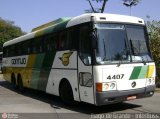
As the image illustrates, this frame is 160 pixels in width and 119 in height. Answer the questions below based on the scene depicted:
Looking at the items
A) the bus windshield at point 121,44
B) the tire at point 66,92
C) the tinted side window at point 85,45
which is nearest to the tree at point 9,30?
the tire at point 66,92

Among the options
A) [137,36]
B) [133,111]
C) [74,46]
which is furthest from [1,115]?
[137,36]

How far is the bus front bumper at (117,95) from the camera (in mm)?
10469

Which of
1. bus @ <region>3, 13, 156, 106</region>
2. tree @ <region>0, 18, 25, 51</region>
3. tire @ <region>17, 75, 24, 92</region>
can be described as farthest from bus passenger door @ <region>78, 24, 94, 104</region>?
tree @ <region>0, 18, 25, 51</region>

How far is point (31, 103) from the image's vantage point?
46.5 ft

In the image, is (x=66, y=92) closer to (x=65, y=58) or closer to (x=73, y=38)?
(x=65, y=58)

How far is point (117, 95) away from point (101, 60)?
3.94 feet

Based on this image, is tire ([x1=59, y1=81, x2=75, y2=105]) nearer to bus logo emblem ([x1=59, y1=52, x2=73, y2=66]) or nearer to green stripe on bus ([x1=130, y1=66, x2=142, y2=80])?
bus logo emblem ([x1=59, y1=52, x2=73, y2=66])

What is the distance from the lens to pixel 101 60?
1062cm

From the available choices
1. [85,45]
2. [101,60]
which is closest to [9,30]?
[85,45]

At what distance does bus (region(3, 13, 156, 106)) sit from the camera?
34.9ft

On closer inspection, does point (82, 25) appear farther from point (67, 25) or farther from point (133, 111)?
point (133, 111)

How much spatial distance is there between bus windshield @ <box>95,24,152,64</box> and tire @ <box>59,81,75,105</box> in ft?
7.57

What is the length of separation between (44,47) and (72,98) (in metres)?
3.37

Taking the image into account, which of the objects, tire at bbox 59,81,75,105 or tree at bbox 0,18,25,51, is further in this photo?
tree at bbox 0,18,25,51
